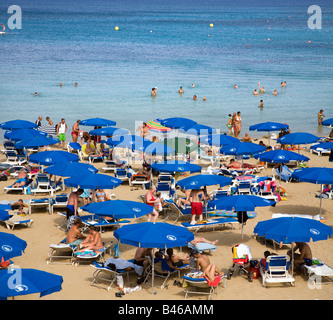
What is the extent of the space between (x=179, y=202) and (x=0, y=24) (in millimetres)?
82361

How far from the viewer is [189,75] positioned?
156 ft

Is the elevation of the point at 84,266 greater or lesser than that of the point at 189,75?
lesser

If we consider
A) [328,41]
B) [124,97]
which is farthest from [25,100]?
[328,41]

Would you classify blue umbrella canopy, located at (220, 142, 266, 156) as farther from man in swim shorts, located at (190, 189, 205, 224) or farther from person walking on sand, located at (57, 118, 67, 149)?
person walking on sand, located at (57, 118, 67, 149)

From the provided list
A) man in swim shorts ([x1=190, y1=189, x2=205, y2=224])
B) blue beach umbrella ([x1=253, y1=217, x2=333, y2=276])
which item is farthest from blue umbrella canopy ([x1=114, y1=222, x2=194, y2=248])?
man in swim shorts ([x1=190, y1=189, x2=205, y2=224])

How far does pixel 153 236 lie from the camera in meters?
9.12

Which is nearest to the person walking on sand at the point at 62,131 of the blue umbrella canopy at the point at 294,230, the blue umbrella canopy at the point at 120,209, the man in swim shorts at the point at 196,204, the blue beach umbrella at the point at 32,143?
the blue beach umbrella at the point at 32,143

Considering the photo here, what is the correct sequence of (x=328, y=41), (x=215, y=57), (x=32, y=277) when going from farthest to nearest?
1. (x=328, y=41)
2. (x=215, y=57)
3. (x=32, y=277)

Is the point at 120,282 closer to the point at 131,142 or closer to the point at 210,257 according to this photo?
the point at 210,257

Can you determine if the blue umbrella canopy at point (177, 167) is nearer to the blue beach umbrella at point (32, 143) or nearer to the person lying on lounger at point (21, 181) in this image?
the person lying on lounger at point (21, 181)

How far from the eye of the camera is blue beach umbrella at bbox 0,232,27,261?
27.8 feet

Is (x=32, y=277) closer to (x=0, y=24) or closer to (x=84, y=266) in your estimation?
(x=84, y=266)

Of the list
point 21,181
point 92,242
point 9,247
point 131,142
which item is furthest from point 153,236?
point 131,142

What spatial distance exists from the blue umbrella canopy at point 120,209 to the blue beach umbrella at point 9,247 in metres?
2.07
